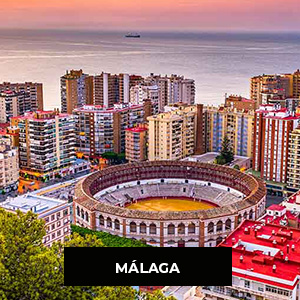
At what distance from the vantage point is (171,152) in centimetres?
3086

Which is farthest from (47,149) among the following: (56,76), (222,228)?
(56,76)

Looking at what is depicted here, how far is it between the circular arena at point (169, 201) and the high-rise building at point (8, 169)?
4.81 meters

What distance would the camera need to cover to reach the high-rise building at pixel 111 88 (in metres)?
46.0

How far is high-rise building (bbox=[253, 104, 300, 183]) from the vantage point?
26672 millimetres

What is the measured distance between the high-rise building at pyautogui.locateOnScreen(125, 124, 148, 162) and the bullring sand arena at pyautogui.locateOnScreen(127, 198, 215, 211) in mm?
Result: 5609

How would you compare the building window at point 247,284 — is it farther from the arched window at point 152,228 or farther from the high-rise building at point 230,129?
the high-rise building at point 230,129

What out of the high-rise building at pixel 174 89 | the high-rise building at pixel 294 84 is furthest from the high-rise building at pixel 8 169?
the high-rise building at pixel 294 84

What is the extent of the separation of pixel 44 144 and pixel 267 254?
731 inches

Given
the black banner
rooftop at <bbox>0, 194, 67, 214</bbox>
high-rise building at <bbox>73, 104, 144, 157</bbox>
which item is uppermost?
the black banner

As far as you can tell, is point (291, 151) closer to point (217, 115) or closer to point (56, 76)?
point (217, 115)

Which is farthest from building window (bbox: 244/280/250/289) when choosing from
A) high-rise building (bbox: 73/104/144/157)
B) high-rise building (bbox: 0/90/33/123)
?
high-rise building (bbox: 0/90/33/123)

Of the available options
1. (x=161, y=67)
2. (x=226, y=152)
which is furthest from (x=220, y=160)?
(x=161, y=67)

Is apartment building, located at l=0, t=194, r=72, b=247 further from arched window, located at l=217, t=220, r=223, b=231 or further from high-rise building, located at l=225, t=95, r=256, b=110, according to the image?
high-rise building, located at l=225, t=95, r=256, b=110

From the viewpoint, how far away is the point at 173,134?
101 ft
